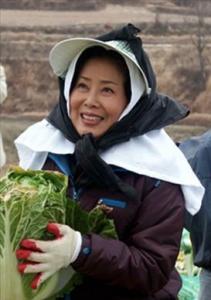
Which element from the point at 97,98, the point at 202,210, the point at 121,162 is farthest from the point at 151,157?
the point at 202,210

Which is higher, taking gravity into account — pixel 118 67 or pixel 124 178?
pixel 118 67

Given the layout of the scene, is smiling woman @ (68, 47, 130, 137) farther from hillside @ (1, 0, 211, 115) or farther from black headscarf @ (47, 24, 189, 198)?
hillside @ (1, 0, 211, 115)

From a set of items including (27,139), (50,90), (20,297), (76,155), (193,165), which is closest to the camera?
(20,297)

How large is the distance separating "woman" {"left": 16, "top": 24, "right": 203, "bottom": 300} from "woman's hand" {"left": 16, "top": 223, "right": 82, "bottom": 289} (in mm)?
36

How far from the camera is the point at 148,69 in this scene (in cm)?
212

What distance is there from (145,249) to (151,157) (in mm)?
216

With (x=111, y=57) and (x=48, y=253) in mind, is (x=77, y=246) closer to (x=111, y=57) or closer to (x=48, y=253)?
(x=48, y=253)

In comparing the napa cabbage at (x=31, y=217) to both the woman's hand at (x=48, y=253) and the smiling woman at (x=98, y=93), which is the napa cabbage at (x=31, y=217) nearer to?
the woman's hand at (x=48, y=253)

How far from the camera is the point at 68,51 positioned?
7.10 ft

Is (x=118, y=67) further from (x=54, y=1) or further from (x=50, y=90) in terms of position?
(x=54, y=1)

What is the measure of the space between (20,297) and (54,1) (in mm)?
11239

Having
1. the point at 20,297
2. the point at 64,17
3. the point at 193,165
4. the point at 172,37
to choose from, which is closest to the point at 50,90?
the point at 64,17

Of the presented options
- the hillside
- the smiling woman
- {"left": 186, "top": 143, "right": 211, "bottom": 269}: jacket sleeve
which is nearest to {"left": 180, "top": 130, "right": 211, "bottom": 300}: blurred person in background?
{"left": 186, "top": 143, "right": 211, "bottom": 269}: jacket sleeve

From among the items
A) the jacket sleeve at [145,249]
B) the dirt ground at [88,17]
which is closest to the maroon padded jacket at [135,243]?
the jacket sleeve at [145,249]
